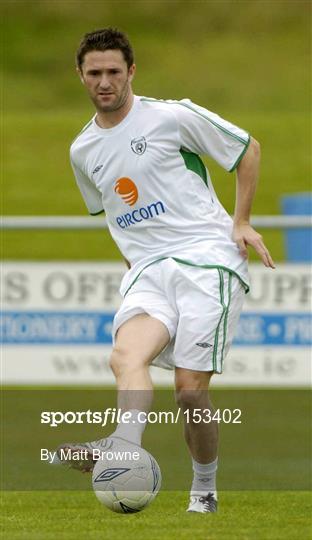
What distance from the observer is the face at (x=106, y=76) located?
22.4 feet

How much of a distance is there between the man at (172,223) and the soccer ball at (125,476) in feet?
1.88

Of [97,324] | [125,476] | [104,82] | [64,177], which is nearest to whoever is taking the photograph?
[125,476]

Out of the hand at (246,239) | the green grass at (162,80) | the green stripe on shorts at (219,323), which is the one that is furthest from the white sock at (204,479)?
the green grass at (162,80)

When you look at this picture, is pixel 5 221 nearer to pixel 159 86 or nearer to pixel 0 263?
pixel 0 263

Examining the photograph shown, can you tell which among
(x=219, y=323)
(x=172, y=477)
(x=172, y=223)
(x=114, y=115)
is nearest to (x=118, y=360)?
(x=219, y=323)

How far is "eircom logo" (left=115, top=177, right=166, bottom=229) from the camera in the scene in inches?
277

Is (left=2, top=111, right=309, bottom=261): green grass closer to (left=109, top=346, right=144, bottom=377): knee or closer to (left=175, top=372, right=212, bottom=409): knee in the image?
(left=175, top=372, right=212, bottom=409): knee

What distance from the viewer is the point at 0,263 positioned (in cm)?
1220

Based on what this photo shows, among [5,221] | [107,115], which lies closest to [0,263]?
[5,221]

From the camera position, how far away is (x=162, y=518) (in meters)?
6.86

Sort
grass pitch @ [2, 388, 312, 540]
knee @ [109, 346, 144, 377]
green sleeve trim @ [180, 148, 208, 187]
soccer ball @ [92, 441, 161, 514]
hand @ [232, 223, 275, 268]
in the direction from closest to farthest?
soccer ball @ [92, 441, 161, 514], grass pitch @ [2, 388, 312, 540], knee @ [109, 346, 144, 377], hand @ [232, 223, 275, 268], green sleeve trim @ [180, 148, 208, 187]

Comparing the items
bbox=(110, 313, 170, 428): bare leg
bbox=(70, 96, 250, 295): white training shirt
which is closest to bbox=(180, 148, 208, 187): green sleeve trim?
bbox=(70, 96, 250, 295): white training shirt

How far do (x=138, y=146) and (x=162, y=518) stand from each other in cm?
173

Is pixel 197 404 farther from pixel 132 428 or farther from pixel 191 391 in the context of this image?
pixel 132 428
